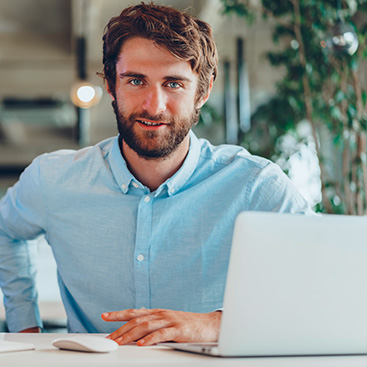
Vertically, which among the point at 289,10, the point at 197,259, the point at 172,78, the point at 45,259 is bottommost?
the point at 45,259

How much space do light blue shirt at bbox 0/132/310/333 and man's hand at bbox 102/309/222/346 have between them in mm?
459

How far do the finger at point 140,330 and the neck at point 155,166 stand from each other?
0.71 meters

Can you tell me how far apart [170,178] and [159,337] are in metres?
0.70

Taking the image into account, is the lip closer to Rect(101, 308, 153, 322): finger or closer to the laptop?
Rect(101, 308, 153, 322): finger

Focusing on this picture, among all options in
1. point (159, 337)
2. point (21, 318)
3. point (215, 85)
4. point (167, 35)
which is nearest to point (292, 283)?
point (159, 337)

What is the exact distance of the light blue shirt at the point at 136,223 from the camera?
5.86 ft

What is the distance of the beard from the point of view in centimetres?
180

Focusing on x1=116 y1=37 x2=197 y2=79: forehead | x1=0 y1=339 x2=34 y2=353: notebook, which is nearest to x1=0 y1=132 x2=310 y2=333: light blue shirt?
x1=116 y1=37 x2=197 y2=79: forehead

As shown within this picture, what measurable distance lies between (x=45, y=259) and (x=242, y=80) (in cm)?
315

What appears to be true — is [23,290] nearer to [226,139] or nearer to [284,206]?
[284,206]

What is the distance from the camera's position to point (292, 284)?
3.10 feet

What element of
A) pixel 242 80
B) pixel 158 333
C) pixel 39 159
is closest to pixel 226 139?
pixel 242 80

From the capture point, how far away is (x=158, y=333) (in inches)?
47.7

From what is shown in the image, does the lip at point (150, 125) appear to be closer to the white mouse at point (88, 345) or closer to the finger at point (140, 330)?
the finger at point (140, 330)
